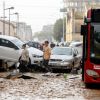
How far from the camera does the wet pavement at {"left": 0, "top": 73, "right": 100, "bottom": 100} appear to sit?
13.5 m

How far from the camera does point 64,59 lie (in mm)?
24766

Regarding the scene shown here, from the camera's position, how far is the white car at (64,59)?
80.8ft

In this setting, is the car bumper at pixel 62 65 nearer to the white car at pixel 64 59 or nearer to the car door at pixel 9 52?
the white car at pixel 64 59

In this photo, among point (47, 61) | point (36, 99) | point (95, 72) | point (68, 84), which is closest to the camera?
point (36, 99)

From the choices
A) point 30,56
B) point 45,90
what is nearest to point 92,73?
point 45,90

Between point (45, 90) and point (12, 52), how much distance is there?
9328mm

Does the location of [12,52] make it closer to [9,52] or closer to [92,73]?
[9,52]

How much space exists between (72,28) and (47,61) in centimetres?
9565

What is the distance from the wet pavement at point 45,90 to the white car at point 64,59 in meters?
5.40

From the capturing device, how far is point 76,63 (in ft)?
86.5

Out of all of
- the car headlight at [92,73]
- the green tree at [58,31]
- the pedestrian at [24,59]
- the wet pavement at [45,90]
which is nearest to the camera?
the wet pavement at [45,90]

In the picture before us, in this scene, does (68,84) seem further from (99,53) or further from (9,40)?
(9,40)

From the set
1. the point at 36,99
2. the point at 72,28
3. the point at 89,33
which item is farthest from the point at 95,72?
the point at 72,28

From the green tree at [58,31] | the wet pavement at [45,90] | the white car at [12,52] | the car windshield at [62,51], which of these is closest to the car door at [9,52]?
the white car at [12,52]
